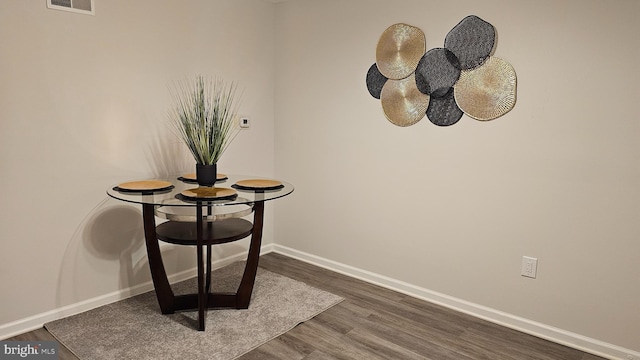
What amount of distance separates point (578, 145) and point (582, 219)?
0.39 meters

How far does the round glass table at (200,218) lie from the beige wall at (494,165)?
816mm

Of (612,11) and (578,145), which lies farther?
(578,145)

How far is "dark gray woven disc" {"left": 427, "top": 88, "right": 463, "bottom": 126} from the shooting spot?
2.64 metres

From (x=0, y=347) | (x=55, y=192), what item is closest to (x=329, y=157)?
(x=55, y=192)

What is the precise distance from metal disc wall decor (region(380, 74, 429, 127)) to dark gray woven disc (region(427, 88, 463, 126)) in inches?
1.9

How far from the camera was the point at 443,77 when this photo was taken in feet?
8.71

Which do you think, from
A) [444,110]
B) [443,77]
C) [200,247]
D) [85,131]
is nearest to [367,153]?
[444,110]

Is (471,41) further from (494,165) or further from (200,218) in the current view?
(200,218)

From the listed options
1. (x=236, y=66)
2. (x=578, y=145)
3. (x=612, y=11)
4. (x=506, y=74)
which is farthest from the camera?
(x=236, y=66)

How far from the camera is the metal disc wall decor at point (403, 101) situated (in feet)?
9.16

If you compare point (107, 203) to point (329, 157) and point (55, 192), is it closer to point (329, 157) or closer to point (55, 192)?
point (55, 192)

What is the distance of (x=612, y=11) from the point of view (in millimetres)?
2100

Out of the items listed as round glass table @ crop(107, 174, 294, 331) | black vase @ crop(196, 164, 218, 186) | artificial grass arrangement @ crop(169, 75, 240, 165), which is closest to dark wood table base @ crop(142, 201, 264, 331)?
round glass table @ crop(107, 174, 294, 331)

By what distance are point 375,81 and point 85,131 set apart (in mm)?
1876
